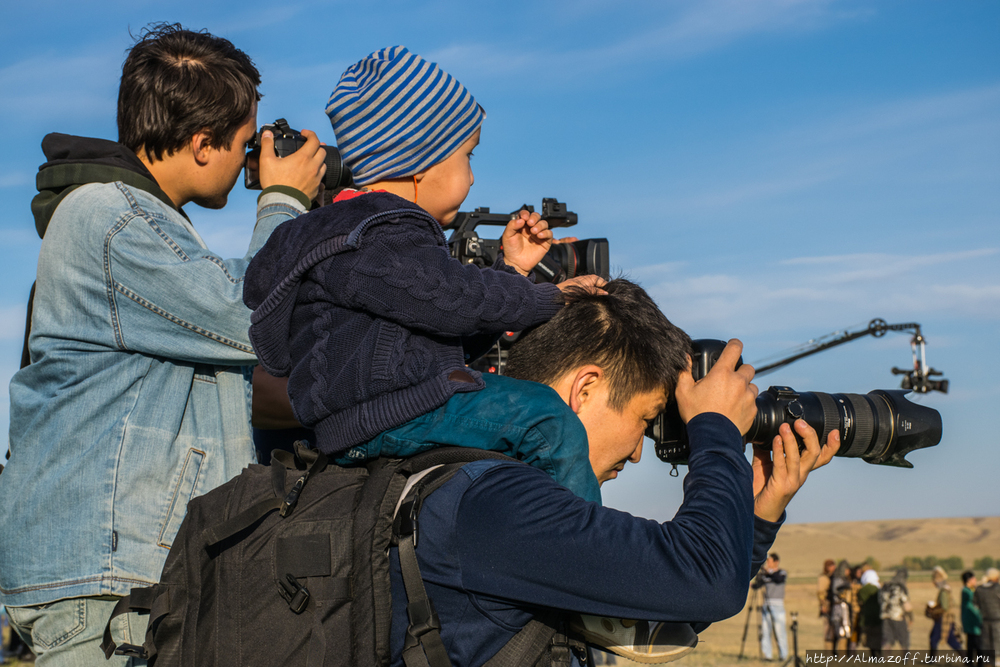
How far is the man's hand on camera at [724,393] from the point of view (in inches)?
77.5

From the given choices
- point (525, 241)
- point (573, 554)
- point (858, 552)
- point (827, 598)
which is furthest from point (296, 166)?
point (858, 552)

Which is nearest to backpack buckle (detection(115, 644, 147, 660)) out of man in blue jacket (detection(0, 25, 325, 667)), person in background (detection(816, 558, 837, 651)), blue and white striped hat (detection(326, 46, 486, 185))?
man in blue jacket (detection(0, 25, 325, 667))

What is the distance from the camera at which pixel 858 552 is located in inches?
2138

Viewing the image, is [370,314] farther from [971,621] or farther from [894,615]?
[894,615]

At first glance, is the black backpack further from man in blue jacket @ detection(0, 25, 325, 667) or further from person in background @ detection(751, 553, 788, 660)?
person in background @ detection(751, 553, 788, 660)

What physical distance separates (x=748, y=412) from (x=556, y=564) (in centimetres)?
66

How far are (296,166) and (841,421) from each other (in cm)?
163

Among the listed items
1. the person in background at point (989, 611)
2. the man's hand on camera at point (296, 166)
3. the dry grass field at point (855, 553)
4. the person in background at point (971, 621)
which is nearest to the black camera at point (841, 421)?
the man's hand on camera at point (296, 166)

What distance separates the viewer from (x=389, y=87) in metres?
2.26

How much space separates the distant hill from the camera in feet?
164

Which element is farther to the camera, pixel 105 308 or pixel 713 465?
pixel 105 308

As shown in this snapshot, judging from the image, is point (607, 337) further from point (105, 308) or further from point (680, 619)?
point (105, 308)

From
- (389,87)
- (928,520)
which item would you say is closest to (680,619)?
(389,87)

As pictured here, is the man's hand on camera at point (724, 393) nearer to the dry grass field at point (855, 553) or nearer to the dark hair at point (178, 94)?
the dark hair at point (178, 94)
